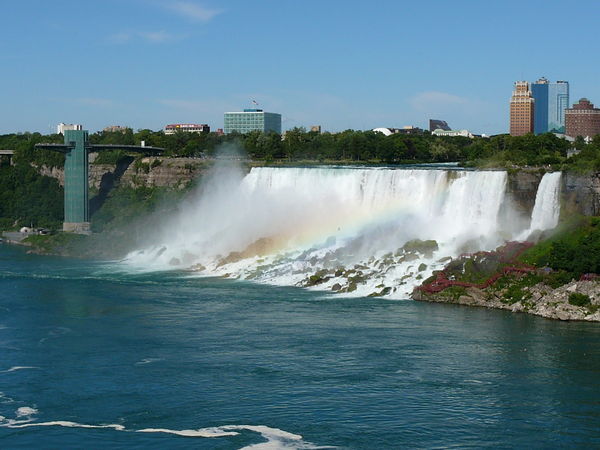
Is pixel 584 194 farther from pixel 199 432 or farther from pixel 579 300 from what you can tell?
pixel 199 432

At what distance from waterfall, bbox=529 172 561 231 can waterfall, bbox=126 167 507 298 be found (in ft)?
6.19

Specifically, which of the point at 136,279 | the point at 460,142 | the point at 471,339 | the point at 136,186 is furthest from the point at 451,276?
the point at 460,142

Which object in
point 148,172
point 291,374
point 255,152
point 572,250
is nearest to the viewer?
point 291,374

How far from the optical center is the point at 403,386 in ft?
85.1

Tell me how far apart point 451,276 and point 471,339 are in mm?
8657

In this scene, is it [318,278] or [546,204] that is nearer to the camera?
[318,278]

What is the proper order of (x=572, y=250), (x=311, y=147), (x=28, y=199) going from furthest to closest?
(x=311, y=147) < (x=28, y=199) < (x=572, y=250)

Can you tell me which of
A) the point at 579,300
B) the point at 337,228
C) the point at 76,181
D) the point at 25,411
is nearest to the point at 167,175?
the point at 76,181

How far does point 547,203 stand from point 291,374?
2137cm

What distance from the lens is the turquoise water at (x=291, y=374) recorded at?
22578mm

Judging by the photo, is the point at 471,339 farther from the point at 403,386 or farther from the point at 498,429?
the point at 498,429

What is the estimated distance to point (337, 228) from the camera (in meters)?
53.0

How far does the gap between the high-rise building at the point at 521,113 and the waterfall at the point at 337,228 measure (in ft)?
359

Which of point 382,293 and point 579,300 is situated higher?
point 579,300
